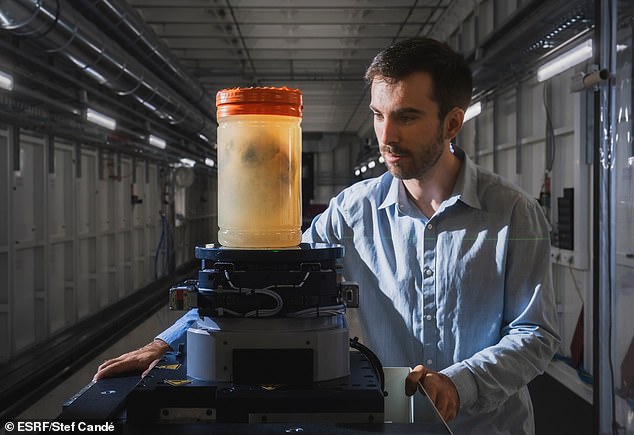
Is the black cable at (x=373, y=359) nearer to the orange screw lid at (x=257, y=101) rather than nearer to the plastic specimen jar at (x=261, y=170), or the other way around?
the plastic specimen jar at (x=261, y=170)

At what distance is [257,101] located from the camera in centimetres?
111

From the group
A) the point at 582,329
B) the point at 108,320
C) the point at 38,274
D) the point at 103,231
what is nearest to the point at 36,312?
the point at 38,274

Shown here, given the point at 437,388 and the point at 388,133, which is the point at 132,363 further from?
the point at 388,133

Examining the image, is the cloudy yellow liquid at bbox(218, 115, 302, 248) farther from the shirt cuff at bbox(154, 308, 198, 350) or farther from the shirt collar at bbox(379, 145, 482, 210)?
the shirt collar at bbox(379, 145, 482, 210)

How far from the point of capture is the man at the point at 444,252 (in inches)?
57.7

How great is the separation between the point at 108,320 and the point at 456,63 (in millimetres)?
7872

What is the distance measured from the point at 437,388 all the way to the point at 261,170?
1.76 ft

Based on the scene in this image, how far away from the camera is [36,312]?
7164 mm

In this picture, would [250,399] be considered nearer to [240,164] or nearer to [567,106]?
[240,164]

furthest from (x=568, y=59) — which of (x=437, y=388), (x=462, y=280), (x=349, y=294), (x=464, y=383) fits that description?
(x=349, y=294)

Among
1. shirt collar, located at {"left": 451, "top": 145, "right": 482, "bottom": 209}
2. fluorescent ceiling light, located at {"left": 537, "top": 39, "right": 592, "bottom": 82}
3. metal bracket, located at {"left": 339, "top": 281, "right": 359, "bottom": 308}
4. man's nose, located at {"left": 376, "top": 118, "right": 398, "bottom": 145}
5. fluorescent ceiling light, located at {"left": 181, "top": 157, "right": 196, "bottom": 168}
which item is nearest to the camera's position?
metal bracket, located at {"left": 339, "top": 281, "right": 359, "bottom": 308}

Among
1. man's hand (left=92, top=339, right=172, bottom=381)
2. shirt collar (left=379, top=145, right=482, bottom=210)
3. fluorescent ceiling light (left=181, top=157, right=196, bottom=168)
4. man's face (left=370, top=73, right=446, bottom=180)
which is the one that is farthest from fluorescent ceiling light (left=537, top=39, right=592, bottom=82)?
fluorescent ceiling light (left=181, top=157, right=196, bottom=168)

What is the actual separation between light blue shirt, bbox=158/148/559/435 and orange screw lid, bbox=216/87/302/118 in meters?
0.68

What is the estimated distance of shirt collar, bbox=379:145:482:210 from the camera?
1662 millimetres
